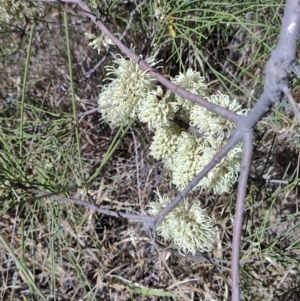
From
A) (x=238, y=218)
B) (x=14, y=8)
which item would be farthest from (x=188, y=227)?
(x=14, y=8)

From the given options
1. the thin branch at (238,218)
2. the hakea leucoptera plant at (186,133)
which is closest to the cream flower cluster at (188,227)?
the hakea leucoptera plant at (186,133)

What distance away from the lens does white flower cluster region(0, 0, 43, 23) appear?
90 cm

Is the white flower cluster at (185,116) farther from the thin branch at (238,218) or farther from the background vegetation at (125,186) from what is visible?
the background vegetation at (125,186)

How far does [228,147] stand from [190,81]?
0.16m

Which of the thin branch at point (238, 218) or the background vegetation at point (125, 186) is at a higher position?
the thin branch at point (238, 218)

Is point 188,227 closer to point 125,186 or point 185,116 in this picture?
point 185,116

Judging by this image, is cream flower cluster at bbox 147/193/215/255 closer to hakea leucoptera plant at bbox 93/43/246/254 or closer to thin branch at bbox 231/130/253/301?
hakea leucoptera plant at bbox 93/43/246/254

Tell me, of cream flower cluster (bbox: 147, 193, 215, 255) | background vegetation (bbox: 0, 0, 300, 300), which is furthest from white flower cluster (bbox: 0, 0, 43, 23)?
cream flower cluster (bbox: 147, 193, 215, 255)

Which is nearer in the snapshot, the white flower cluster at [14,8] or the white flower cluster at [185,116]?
the white flower cluster at [185,116]

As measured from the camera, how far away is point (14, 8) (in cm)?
91

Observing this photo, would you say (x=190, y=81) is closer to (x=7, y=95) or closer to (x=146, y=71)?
(x=146, y=71)

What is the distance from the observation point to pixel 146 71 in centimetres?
73

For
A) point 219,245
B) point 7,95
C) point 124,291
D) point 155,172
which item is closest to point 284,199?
point 219,245

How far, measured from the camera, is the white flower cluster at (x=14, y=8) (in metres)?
0.90
